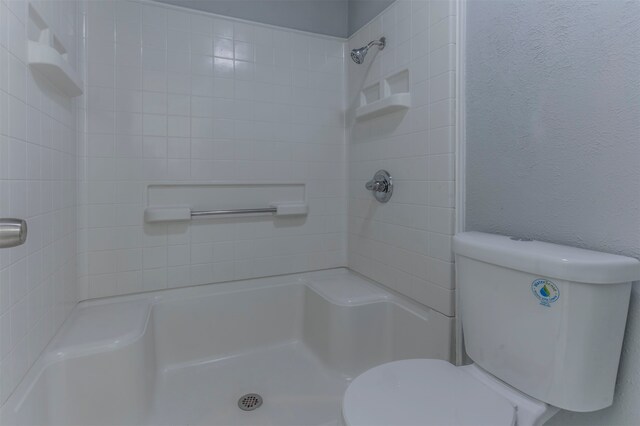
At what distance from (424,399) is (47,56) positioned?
1.37 m

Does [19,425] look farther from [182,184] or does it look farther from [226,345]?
[182,184]

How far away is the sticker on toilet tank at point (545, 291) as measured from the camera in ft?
2.58

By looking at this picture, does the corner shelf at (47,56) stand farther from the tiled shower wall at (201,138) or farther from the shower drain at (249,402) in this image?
the shower drain at (249,402)

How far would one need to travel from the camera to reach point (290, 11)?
5.88 feet

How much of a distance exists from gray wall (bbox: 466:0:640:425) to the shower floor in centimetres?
84

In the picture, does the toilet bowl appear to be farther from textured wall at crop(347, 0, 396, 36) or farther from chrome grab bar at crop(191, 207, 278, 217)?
textured wall at crop(347, 0, 396, 36)

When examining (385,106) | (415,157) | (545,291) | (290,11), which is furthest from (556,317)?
(290,11)

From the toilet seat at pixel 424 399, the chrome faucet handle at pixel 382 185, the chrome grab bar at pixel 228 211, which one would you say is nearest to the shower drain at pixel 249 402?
the toilet seat at pixel 424 399

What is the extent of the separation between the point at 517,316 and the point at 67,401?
1345 millimetres

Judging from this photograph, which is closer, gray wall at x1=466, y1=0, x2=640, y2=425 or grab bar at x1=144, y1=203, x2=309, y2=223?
gray wall at x1=466, y1=0, x2=640, y2=425

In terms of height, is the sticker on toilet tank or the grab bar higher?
the grab bar

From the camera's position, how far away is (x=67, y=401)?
106cm

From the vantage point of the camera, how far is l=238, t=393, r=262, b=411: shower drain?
136cm

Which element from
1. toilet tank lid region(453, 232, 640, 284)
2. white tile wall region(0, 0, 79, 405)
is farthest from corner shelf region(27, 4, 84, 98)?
toilet tank lid region(453, 232, 640, 284)
